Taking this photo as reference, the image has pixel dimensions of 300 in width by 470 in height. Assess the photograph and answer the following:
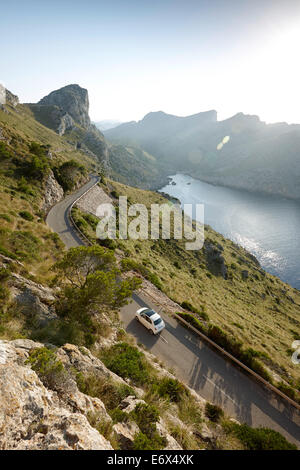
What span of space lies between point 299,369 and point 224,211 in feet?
413

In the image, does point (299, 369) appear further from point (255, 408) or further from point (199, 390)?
point (199, 390)

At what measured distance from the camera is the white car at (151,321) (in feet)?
52.2

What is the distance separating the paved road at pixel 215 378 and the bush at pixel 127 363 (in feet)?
12.0

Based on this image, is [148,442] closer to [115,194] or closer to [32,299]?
[32,299]

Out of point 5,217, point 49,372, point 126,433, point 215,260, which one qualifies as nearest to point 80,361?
point 49,372

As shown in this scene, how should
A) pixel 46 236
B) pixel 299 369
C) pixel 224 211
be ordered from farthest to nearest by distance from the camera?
1. pixel 224 211
2. pixel 46 236
3. pixel 299 369

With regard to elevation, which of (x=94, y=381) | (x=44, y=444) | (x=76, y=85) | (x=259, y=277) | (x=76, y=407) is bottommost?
(x=259, y=277)

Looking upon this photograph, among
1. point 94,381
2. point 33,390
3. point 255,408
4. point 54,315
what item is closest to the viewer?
point 33,390

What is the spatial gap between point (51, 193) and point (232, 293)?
4382 cm

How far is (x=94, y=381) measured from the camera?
7.71 meters

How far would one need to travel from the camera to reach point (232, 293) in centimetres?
4225

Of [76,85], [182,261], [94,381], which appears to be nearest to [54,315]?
[94,381]

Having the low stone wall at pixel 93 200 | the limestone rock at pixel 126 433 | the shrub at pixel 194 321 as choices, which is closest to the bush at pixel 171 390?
the limestone rock at pixel 126 433

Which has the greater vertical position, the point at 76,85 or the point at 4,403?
the point at 76,85
